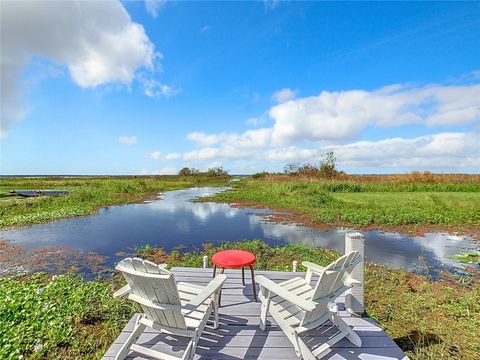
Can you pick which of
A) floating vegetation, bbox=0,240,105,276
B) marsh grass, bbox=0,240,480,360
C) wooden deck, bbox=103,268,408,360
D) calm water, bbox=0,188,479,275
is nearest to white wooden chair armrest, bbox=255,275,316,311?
wooden deck, bbox=103,268,408,360

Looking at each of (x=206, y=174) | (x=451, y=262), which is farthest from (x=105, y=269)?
(x=206, y=174)

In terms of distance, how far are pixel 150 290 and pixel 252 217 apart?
35.4ft

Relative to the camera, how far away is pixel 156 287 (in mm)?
2340

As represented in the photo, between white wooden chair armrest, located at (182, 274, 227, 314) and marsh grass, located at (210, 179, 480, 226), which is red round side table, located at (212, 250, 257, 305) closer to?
white wooden chair armrest, located at (182, 274, 227, 314)

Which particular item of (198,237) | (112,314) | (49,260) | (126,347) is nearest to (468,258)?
(198,237)

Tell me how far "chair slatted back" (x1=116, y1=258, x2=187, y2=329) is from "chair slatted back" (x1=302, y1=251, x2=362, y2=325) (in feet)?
4.25

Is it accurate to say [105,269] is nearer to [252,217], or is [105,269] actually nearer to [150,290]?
[150,290]

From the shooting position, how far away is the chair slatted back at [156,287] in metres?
2.30

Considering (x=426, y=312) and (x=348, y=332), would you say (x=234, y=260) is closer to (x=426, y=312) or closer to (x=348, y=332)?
(x=348, y=332)

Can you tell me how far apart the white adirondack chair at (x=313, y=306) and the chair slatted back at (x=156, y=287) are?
1.01 meters

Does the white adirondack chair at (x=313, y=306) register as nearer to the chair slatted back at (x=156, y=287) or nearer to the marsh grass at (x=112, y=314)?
the chair slatted back at (x=156, y=287)

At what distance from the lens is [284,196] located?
19.6 meters

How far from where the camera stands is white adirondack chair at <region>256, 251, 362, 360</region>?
2471mm

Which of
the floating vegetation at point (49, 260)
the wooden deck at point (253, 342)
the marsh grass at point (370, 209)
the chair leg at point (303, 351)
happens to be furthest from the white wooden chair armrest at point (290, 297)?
the marsh grass at point (370, 209)
